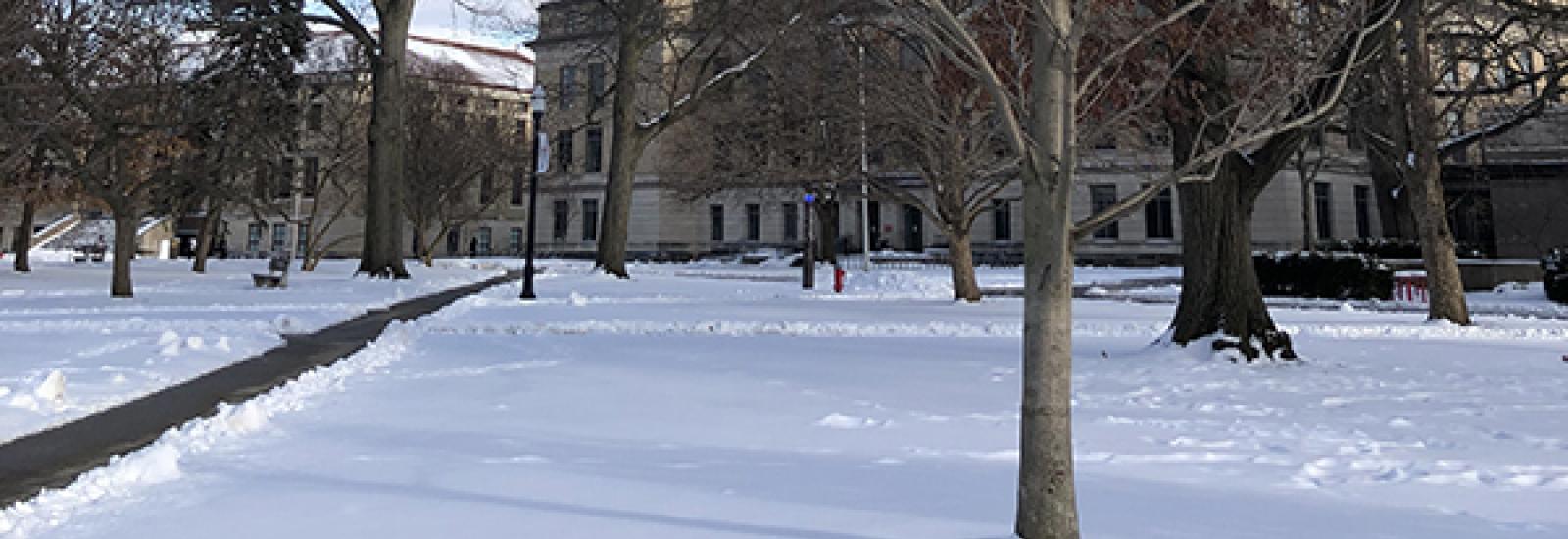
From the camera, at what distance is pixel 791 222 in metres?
53.3

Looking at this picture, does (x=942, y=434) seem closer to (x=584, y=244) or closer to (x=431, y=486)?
(x=431, y=486)

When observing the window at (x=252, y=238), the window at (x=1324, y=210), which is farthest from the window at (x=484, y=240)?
the window at (x=1324, y=210)

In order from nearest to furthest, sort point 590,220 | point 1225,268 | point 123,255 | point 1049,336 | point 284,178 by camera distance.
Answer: point 1049,336 < point 1225,268 < point 123,255 < point 284,178 < point 590,220

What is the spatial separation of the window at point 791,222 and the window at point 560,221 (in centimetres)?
1529

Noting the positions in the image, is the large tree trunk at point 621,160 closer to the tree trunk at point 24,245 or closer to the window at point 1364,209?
the tree trunk at point 24,245

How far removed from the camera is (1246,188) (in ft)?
30.7

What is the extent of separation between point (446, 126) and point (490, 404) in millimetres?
39511

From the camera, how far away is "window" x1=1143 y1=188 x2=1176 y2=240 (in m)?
45.1

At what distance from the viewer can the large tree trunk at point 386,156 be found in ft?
80.1

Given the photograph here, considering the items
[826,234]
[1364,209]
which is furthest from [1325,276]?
[1364,209]

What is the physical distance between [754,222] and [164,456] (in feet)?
164

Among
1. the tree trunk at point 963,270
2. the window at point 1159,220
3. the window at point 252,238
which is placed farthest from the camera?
the window at point 252,238

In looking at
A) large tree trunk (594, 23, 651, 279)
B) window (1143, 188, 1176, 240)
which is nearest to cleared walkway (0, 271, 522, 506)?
large tree trunk (594, 23, 651, 279)

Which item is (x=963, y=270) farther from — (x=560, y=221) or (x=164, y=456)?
(x=560, y=221)
